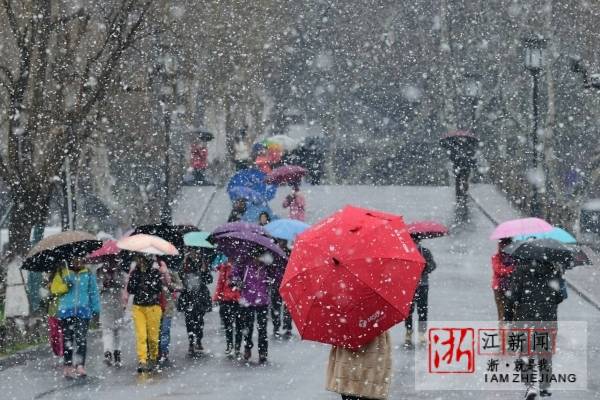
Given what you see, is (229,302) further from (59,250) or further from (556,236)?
(556,236)

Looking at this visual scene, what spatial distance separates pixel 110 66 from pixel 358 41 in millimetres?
29587

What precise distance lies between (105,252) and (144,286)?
3.68 feet

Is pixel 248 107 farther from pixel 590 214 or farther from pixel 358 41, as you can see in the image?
pixel 590 214

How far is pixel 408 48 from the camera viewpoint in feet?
152

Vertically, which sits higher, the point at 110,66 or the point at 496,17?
the point at 496,17

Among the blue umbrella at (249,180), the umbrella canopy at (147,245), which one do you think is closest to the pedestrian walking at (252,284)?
the umbrella canopy at (147,245)

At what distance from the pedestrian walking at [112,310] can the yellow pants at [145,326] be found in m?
0.95

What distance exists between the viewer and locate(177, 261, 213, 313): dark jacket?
50.2 feet

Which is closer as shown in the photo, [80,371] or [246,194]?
[80,371]

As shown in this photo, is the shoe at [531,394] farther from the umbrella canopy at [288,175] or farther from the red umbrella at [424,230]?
the umbrella canopy at [288,175]

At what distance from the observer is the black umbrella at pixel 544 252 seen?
1180 centimetres

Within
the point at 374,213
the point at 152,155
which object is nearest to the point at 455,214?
the point at 152,155

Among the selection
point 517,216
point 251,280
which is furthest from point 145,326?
point 517,216

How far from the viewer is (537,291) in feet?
38.8
